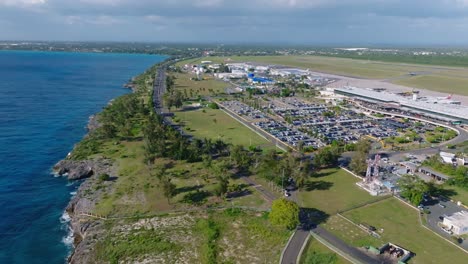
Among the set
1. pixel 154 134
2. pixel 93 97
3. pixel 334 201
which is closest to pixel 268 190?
pixel 334 201

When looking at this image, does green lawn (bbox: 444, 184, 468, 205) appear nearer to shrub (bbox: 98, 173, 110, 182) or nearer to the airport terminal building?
the airport terminal building

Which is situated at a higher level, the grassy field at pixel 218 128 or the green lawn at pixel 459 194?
the grassy field at pixel 218 128

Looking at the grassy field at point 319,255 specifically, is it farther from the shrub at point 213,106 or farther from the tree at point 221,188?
the shrub at point 213,106

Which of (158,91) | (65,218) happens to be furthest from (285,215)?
(158,91)

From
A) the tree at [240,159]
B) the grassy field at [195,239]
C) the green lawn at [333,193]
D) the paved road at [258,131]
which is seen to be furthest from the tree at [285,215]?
the paved road at [258,131]

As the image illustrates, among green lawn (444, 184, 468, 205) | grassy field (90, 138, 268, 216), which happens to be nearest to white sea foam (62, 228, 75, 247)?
grassy field (90, 138, 268, 216)

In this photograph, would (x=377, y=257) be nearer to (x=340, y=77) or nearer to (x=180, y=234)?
(x=180, y=234)

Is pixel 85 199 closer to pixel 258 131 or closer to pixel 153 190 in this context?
pixel 153 190
